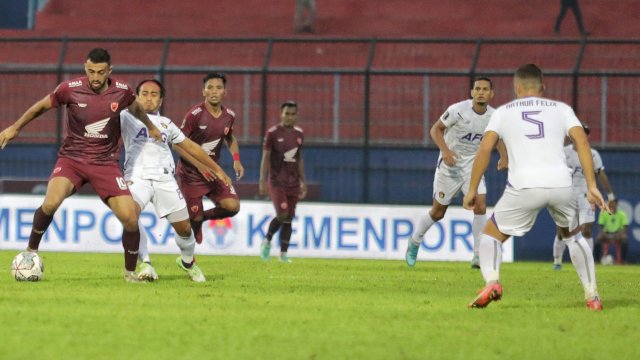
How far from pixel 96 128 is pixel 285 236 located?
24.0 feet

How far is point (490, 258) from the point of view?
10.5m

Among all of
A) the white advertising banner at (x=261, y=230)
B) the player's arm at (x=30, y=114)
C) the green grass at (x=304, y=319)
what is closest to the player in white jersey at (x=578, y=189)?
the white advertising banner at (x=261, y=230)

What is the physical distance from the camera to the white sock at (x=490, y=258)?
1045cm

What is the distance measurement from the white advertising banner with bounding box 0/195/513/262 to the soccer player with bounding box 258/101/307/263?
293 centimetres

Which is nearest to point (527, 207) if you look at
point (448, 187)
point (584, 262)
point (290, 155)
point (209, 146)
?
point (584, 262)

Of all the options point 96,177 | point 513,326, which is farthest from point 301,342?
point 96,177

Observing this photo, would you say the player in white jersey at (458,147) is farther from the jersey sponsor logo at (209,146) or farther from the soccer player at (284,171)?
the jersey sponsor logo at (209,146)

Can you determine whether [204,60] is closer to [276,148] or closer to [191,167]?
[276,148]

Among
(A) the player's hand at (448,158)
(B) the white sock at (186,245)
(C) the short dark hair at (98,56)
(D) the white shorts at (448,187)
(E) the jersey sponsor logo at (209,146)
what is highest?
(C) the short dark hair at (98,56)

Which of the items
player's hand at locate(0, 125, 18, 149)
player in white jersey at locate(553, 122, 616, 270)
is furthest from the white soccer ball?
player's hand at locate(0, 125, 18, 149)

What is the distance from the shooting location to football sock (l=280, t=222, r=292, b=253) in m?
19.4

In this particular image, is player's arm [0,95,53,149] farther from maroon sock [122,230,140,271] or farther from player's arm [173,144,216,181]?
player's arm [173,144,216,181]

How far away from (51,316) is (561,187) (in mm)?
3982

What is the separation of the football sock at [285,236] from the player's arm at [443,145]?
11.6 feet
